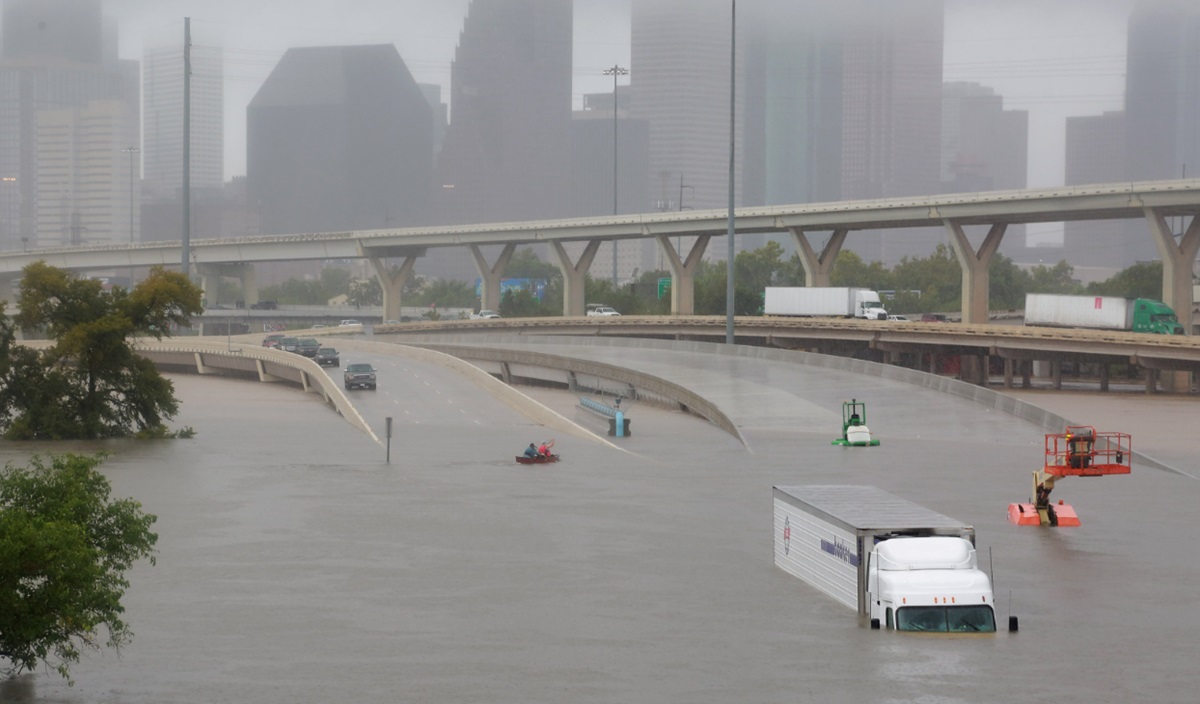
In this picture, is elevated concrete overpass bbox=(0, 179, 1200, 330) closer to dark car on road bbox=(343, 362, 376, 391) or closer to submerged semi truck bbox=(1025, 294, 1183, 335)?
submerged semi truck bbox=(1025, 294, 1183, 335)

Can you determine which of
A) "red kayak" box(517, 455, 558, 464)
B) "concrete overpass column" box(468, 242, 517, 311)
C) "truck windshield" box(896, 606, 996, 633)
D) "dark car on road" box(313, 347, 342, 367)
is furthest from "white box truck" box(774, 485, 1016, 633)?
"concrete overpass column" box(468, 242, 517, 311)

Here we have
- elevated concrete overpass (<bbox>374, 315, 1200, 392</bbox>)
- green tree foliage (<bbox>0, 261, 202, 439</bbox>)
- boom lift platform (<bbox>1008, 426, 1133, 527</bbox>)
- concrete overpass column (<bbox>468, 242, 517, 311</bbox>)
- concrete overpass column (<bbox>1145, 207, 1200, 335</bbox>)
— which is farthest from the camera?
concrete overpass column (<bbox>468, 242, 517, 311</bbox>)

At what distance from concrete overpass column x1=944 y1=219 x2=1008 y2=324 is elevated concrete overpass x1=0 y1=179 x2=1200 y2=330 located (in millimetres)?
75

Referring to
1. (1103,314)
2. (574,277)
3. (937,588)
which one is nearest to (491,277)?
(574,277)

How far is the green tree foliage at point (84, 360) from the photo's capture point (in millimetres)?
65062

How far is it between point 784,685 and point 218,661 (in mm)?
9087

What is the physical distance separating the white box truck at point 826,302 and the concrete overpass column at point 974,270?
20.5ft

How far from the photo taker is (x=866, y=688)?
22812 millimetres

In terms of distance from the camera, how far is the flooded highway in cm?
2355

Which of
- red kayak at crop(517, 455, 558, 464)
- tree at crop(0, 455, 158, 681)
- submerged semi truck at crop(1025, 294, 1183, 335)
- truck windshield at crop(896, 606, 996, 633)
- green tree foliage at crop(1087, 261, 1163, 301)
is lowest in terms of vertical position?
red kayak at crop(517, 455, 558, 464)

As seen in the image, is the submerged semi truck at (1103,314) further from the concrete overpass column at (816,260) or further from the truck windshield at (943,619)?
the truck windshield at (943,619)

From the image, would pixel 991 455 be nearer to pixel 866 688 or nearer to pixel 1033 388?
pixel 866 688

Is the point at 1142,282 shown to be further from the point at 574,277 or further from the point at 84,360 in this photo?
the point at 84,360

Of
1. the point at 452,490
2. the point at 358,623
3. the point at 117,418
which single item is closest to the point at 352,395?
A: the point at 117,418
